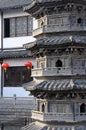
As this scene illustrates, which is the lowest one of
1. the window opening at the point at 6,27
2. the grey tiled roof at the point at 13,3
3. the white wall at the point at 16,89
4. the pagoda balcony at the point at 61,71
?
the white wall at the point at 16,89

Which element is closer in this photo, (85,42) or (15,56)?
(85,42)

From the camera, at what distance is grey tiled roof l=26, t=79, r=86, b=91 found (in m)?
15.6

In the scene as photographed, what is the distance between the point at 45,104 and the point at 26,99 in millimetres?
12381

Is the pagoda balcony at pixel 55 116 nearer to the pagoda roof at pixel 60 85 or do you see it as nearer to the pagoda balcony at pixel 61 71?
the pagoda roof at pixel 60 85

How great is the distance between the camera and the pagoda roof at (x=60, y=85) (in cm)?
1559

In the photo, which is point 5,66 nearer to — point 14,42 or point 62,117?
point 14,42

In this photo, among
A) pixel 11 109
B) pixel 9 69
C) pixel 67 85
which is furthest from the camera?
pixel 9 69

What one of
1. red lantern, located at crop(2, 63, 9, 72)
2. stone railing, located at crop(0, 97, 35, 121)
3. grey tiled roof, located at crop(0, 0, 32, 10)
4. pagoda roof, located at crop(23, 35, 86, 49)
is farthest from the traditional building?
pagoda roof, located at crop(23, 35, 86, 49)

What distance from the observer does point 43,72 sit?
16.5m

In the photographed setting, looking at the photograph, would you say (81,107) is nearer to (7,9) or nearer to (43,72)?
(43,72)

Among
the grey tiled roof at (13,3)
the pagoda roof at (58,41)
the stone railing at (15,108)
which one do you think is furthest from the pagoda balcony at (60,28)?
the grey tiled roof at (13,3)

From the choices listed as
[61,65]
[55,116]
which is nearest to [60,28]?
[61,65]

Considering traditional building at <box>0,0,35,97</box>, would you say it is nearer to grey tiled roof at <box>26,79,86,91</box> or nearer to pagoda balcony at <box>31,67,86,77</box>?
pagoda balcony at <box>31,67,86,77</box>

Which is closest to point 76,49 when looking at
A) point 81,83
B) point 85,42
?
point 85,42
